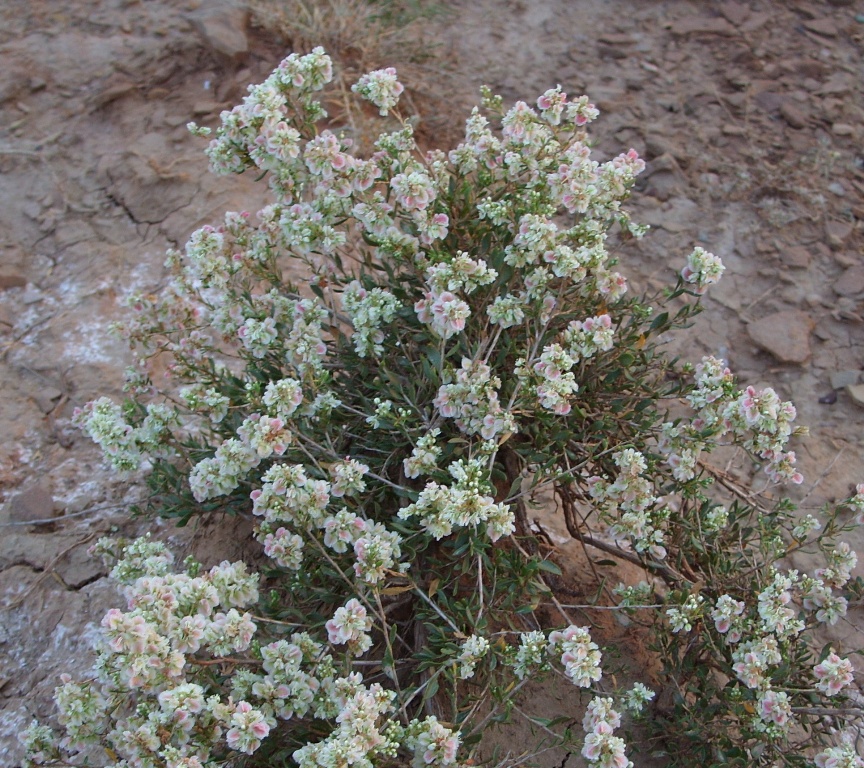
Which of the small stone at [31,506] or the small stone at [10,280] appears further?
the small stone at [10,280]

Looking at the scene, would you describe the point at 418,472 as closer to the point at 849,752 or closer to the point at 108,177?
the point at 849,752

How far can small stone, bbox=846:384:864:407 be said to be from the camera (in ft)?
11.8

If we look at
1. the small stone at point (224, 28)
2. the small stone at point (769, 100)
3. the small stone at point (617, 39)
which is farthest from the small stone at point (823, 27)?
the small stone at point (224, 28)

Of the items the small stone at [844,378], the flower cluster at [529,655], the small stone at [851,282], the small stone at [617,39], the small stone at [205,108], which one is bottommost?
A: the small stone at [844,378]

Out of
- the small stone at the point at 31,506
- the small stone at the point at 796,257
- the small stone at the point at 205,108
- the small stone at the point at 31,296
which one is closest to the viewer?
the small stone at the point at 31,506

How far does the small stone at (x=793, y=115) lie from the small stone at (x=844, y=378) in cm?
163

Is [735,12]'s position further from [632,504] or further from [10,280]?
[10,280]

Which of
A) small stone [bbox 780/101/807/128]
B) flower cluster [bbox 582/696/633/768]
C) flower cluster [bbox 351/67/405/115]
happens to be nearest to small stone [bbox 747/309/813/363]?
small stone [bbox 780/101/807/128]

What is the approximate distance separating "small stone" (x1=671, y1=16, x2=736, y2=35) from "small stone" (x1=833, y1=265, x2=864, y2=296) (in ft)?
6.26

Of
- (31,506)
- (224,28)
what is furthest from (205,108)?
(31,506)

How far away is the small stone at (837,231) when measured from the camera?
163 inches

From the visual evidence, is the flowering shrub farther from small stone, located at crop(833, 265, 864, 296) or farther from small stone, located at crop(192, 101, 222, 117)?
small stone, located at crop(192, 101, 222, 117)

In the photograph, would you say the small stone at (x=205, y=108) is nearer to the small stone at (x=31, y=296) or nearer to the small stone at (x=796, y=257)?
the small stone at (x=31, y=296)

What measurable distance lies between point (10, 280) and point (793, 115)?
3995 millimetres
